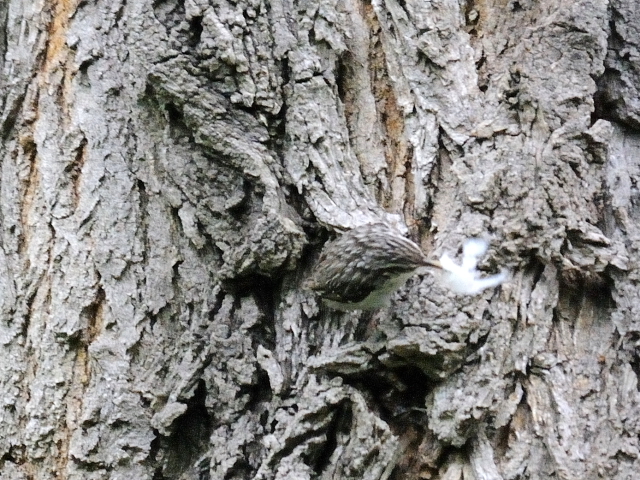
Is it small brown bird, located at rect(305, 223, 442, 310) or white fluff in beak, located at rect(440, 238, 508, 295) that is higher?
white fluff in beak, located at rect(440, 238, 508, 295)

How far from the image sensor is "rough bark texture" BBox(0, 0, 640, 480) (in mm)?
1546

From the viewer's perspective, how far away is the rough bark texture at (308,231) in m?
1.55

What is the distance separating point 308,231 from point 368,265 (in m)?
0.20

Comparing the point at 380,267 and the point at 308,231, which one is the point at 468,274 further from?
the point at 308,231

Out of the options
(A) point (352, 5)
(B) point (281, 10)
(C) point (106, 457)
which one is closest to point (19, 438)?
(C) point (106, 457)

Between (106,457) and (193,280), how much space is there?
0.44 m

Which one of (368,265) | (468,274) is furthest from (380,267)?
(468,274)

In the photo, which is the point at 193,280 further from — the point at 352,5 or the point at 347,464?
the point at 352,5

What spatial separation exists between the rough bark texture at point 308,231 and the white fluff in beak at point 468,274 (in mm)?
31

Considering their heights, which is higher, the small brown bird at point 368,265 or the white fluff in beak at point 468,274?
the white fluff in beak at point 468,274

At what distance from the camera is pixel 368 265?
156cm

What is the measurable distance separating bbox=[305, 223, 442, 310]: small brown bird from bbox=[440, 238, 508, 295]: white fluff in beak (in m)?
0.03

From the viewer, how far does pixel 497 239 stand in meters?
1.59

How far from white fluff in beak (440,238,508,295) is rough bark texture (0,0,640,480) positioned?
0.03 m
